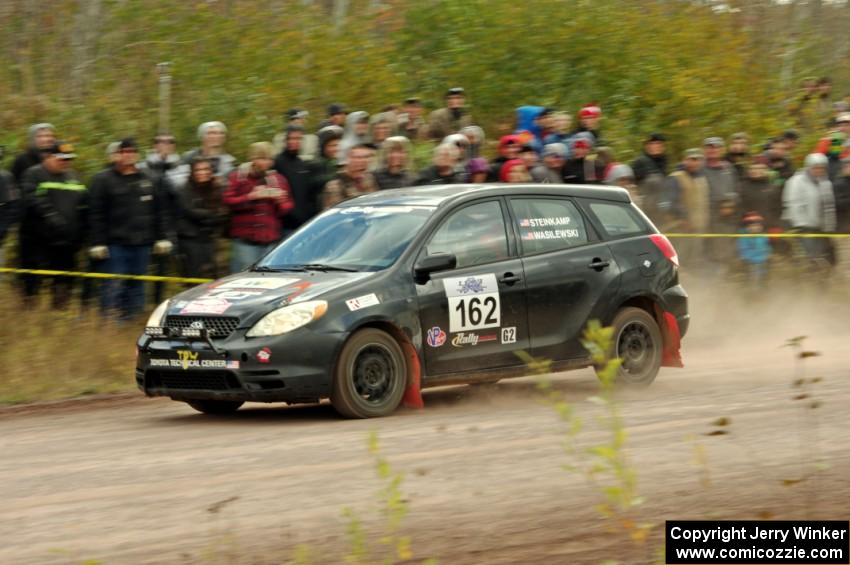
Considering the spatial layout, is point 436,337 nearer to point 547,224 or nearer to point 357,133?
point 547,224

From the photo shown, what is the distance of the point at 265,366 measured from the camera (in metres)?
10.9

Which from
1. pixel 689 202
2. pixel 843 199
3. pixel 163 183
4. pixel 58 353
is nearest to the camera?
pixel 58 353

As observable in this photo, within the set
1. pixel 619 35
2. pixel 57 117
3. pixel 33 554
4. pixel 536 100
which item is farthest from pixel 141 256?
pixel 619 35

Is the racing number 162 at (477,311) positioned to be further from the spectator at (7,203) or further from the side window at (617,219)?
the spectator at (7,203)

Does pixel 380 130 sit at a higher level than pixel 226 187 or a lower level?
higher

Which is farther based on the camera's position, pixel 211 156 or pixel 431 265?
pixel 211 156

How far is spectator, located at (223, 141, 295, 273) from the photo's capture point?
15430 millimetres

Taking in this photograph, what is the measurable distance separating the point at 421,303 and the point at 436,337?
0.99 ft

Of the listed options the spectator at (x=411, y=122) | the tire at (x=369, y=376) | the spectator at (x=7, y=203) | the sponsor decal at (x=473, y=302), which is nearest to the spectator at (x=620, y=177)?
the spectator at (x=411, y=122)

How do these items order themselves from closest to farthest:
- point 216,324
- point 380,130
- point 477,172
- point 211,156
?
point 216,324 < point 211,156 < point 477,172 < point 380,130

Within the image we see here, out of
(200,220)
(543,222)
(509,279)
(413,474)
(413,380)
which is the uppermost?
(200,220)

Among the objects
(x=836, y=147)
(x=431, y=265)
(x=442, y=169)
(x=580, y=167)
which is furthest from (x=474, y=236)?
(x=836, y=147)

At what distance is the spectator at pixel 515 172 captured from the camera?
16.2 metres

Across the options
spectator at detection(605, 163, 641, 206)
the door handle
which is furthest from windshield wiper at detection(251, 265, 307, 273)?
spectator at detection(605, 163, 641, 206)
